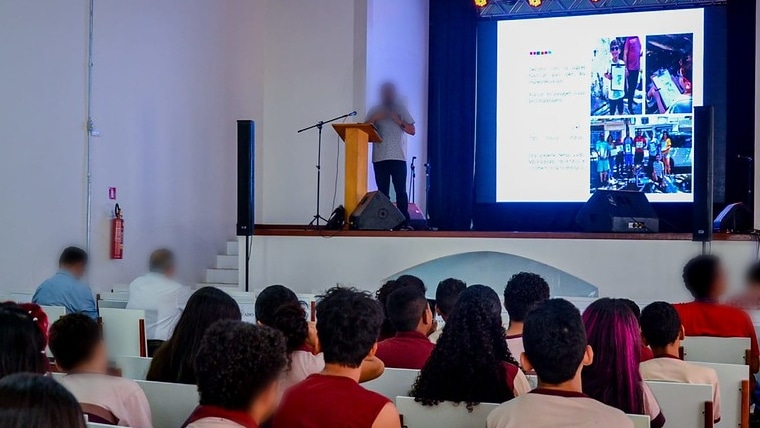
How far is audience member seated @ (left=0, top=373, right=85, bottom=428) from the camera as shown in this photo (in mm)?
1123

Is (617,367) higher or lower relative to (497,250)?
lower

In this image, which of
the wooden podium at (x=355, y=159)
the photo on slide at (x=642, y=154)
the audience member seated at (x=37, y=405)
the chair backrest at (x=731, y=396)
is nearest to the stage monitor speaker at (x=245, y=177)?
the wooden podium at (x=355, y=159)

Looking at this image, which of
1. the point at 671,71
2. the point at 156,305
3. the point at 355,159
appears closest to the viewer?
the point at 156,305

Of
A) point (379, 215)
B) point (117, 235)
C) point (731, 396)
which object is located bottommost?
point (731, 396)

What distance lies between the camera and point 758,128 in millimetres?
8641

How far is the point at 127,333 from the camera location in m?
4.16

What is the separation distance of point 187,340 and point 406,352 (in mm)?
806

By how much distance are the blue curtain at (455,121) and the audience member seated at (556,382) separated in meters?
7.73

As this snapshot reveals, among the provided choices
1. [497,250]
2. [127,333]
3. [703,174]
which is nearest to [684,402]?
[127,333]

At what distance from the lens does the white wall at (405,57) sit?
9062 millimetres

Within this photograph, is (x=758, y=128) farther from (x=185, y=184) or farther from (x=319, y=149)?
(x=185, y=184)

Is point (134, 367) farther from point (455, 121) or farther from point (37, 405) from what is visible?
point (455, 121)

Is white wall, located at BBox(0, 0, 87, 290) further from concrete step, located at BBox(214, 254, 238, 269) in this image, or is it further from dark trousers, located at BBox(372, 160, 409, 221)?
dark trousers, located at BBox(372, 160, 409, 221)

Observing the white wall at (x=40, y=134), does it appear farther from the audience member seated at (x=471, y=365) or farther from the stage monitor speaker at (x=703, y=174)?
the stage monitor speaker at (x=703, y=174)
